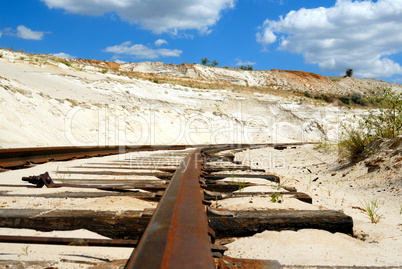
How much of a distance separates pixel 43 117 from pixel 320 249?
12.4 m

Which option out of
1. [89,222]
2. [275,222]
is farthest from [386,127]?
[89,222]

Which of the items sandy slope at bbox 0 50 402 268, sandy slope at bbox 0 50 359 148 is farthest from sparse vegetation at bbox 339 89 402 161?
→ sandy slope at bbox 0 50 359 148

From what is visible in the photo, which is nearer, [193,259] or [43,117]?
[193,259]

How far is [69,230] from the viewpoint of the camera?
5.02 feet

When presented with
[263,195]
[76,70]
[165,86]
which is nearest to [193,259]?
[263,195]

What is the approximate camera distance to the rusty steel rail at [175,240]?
35.9 inches

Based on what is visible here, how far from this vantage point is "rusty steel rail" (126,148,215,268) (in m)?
0.91

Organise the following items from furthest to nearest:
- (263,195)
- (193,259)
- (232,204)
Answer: (263,195) → (232,204) → (193,259)

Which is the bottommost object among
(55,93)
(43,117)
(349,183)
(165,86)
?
(349,183)

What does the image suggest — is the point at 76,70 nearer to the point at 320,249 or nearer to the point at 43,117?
the point at 43,117

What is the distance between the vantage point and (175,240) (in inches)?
42.5

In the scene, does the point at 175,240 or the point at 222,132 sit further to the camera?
the point at 222,132

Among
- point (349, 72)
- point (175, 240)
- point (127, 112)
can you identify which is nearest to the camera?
point (175, 240)

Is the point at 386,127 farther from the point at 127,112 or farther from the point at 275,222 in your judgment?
the point at 127,112
